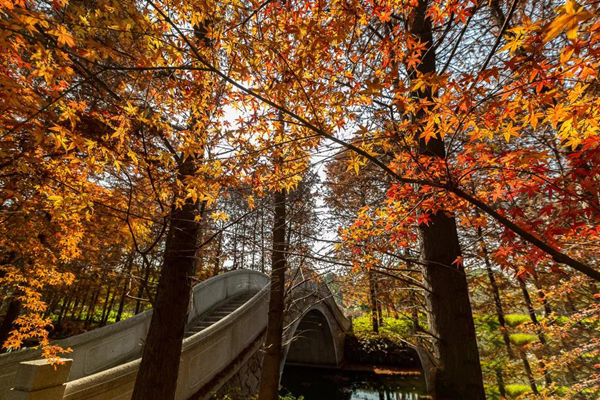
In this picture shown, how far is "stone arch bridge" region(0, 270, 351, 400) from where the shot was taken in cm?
299

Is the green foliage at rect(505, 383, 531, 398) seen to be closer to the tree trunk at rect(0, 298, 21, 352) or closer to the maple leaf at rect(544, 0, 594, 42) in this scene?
the maple leaf at rect(544, 0, 594, 42)

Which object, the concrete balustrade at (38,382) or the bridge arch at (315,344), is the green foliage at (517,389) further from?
the concrete balustrade at (38,382)

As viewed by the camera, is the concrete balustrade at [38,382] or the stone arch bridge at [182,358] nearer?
the concrete balustrade at [38,382]

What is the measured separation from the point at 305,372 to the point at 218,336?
12036 mm

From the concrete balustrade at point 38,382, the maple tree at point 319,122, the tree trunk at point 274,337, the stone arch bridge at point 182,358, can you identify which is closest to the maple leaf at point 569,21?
the maple tree at point 319,122

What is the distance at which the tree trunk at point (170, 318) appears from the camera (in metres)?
2.87

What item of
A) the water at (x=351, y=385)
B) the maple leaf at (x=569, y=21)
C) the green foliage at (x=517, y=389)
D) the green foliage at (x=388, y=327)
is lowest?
the water at (x=351, y=385)

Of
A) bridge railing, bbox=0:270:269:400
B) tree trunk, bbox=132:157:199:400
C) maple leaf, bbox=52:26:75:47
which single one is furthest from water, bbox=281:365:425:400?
maple leaf, bbox=52:26:75:47

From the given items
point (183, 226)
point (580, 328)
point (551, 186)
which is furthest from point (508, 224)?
point (580, 328)

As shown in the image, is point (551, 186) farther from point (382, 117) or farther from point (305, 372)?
point (305, 372)

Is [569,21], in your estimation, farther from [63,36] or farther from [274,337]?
[274,337]

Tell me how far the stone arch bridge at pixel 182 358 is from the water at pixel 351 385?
469 cm

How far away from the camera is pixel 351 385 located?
1296cm

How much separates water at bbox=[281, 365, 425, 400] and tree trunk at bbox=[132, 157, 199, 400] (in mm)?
9649
